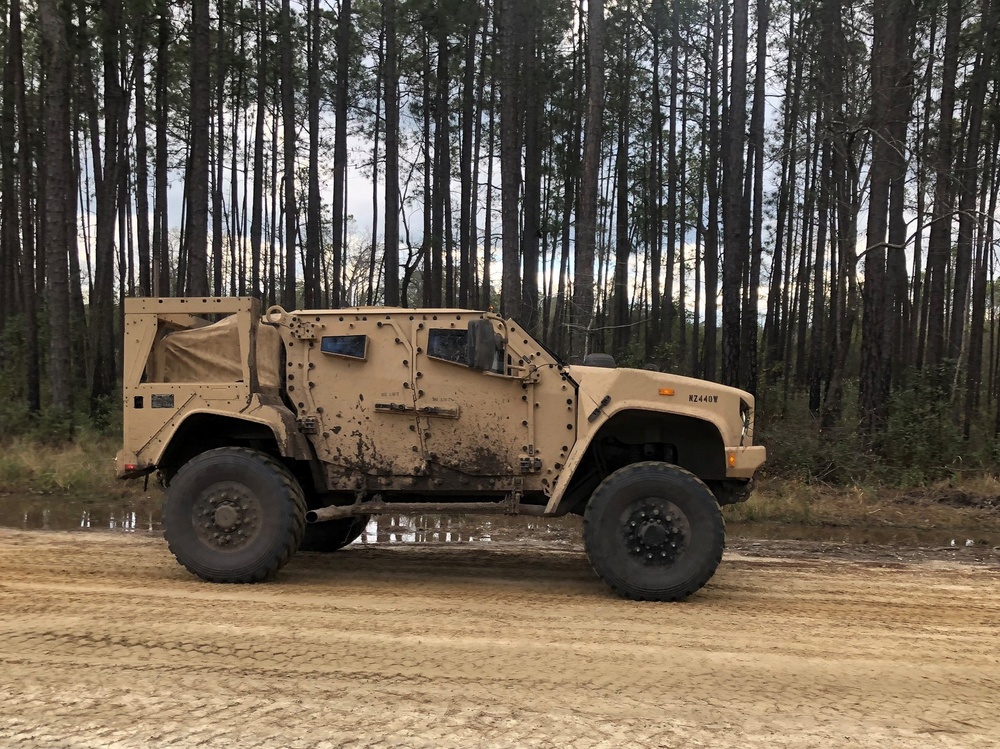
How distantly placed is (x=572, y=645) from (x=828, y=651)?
1.66m

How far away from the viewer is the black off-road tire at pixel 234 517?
6.46 meters

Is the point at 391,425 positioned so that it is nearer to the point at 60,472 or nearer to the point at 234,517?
the point at 234,517

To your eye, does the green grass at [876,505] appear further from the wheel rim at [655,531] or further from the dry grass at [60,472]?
the dry grass at [60,472]

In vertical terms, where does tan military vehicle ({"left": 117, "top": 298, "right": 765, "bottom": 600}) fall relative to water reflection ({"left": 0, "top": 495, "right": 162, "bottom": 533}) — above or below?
above

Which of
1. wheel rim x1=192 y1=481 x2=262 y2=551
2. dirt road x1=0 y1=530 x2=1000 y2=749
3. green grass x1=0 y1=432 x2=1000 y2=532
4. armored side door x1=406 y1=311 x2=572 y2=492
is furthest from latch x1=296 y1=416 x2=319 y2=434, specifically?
green grass x1=0 y1=432 x2=1000 y2=532

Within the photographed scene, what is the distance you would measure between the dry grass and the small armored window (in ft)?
21.6

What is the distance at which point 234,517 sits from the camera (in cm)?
648

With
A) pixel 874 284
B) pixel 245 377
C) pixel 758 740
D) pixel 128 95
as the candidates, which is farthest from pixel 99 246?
pixel 758 740

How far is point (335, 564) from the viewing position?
7.62 m

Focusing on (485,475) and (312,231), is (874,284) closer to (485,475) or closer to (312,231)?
(485,475)

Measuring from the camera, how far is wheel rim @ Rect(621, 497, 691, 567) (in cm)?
615

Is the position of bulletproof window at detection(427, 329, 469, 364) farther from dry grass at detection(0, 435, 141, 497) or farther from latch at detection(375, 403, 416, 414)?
dry grass at detection(0, 435, 141, 497)

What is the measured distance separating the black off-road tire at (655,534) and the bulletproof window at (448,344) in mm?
1690

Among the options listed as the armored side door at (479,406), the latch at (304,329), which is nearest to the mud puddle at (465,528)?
the armored side door at (479,406)
